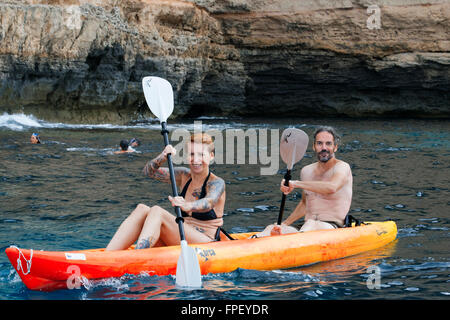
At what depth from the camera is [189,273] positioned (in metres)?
4.01

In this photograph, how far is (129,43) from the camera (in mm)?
19047

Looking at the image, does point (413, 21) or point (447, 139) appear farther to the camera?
point (413, 21)

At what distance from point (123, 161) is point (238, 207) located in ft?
14.4

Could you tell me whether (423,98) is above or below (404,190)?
above

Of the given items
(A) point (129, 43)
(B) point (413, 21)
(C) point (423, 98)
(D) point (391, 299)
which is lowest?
(D) point (391, 299)

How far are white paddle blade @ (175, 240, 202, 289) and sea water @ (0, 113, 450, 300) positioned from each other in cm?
7

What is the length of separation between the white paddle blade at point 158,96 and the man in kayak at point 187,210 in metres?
0.82

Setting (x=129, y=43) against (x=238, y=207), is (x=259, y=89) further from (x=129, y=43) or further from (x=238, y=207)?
(x=238, y=207)

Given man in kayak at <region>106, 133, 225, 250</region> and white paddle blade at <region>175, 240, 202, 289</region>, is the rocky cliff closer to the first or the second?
man in kayak at <region>106, 133, 225, 250</region>

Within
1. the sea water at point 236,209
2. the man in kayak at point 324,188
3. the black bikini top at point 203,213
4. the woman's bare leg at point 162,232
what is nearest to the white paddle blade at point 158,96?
the black bikini top at point 203,213

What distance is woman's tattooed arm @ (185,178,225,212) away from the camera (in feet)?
13.9

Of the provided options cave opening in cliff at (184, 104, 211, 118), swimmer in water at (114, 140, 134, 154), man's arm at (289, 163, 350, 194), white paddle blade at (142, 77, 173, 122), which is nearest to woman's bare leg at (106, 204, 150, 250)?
white paddle blade at (142, 77, 173, 122)

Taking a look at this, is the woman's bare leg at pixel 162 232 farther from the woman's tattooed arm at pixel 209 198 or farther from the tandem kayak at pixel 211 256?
the woman's tattooed arm at pixel 209 198

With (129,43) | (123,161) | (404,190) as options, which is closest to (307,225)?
(404,190)
